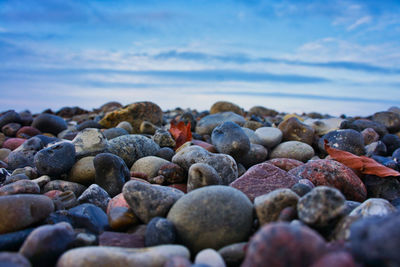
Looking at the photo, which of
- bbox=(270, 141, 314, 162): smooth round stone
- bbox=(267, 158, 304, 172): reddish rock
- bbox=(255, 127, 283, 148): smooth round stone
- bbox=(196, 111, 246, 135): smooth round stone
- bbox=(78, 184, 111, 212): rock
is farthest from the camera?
bbox=(196, 111, 246, 135): smooth round stone

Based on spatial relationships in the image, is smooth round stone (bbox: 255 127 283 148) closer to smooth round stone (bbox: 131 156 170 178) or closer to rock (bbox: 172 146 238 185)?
rock (bbox: 172 146 238 185)

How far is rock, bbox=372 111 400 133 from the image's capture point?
982cm

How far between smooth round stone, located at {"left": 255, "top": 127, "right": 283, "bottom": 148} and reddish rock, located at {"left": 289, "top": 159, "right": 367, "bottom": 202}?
2269 mm

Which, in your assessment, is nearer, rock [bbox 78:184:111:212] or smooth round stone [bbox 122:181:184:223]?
Answer: smooth round stone [bbox 122:181:184:223]

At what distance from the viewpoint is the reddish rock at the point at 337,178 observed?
4.30 meters

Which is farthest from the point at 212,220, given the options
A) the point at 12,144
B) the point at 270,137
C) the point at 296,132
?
the point at 12,144

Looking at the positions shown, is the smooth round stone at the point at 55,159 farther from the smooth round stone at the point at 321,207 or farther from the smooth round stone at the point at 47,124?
the smooth round stone at the point at 47,124

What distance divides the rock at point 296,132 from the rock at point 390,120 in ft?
13.1

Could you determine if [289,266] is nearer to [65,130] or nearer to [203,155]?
[203,155]

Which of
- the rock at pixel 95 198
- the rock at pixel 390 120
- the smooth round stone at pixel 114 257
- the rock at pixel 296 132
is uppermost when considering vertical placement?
the rock at pixel 390 120

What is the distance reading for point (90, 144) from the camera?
17.2 feet

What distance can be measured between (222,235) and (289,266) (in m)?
0.87

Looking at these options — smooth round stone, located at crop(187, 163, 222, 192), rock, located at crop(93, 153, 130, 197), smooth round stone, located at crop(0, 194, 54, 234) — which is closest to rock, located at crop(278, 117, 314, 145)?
smooth round stone, located at crop(187, 163, 222, 192)

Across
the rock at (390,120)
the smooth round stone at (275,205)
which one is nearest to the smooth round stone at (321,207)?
the smooth round stone at (275,205)
